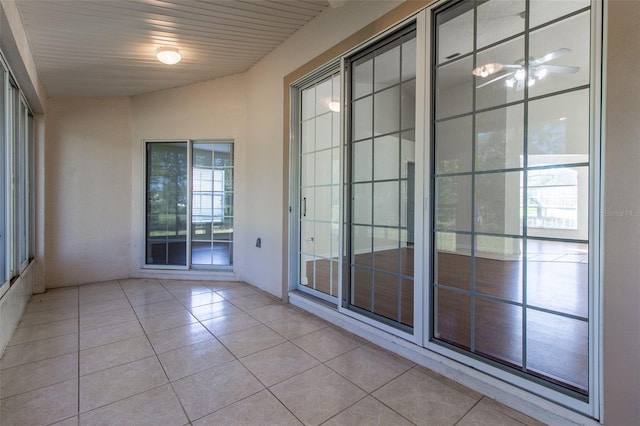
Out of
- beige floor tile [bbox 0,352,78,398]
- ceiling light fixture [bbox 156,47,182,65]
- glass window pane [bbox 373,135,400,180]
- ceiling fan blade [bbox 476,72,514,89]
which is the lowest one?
beige floor tile [bbox 0,352,78,398]

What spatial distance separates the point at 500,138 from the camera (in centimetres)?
188

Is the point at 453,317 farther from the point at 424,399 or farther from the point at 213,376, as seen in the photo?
the point at 213,376

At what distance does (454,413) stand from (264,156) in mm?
3381

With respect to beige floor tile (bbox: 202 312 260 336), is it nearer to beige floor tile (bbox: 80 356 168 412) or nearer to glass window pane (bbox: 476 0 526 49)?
beige floor tile (bbox: 80 356 168 412)

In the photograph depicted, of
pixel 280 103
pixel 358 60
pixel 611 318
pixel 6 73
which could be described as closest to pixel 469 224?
pixel 611 318

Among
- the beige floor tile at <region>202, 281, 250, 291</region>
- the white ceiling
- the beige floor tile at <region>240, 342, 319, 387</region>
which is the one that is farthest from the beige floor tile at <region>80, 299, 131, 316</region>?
the white ceiling

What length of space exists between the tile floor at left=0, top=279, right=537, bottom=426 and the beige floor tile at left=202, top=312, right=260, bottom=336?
19 mm

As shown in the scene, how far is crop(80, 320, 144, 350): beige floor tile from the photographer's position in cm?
256

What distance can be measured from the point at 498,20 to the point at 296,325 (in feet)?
9.54

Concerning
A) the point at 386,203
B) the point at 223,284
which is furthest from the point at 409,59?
the point at 223,284

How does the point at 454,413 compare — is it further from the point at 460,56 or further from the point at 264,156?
the point at 264,156

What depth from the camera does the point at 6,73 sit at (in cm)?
281

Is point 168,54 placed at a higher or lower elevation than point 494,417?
higher

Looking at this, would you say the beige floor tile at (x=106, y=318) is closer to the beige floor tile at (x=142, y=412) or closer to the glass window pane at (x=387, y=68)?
the beige floor tile at (x=142, y=412)
